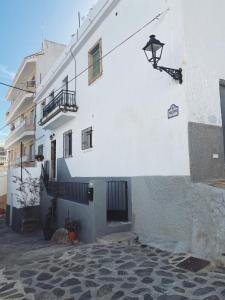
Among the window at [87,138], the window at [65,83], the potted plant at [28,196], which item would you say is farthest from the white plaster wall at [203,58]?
the potted plant at [28,196]

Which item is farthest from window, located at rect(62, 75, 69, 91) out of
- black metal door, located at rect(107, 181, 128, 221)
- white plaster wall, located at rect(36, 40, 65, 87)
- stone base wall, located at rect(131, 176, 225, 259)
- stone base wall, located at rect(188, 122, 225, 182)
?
stone base wall, located at rect(188, 122, 225, 182)

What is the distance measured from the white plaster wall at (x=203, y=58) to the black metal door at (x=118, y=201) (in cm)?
317

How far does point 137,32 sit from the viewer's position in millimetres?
7703

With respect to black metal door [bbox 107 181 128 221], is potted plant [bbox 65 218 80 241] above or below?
below

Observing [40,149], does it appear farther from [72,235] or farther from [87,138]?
[72,235]

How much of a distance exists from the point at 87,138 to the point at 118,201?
12.0 ft

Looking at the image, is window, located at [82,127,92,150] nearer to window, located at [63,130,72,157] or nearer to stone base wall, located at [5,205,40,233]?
window, located at [63,130,72,157]

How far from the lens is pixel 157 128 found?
6.63 meters

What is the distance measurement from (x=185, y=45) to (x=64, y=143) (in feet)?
28.3

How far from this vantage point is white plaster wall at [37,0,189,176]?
20.3ft

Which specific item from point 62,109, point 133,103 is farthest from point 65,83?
point 133,103

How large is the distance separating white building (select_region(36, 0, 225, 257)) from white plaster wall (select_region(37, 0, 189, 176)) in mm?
27

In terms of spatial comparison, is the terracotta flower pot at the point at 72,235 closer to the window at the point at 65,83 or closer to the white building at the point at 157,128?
the white building at the point at 157,128

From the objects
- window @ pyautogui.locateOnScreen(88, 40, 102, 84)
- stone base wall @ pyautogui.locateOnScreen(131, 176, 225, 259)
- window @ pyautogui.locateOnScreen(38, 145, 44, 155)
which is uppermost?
window @ pyautogui.locateOnScreen(88, 40, 102, 84)
